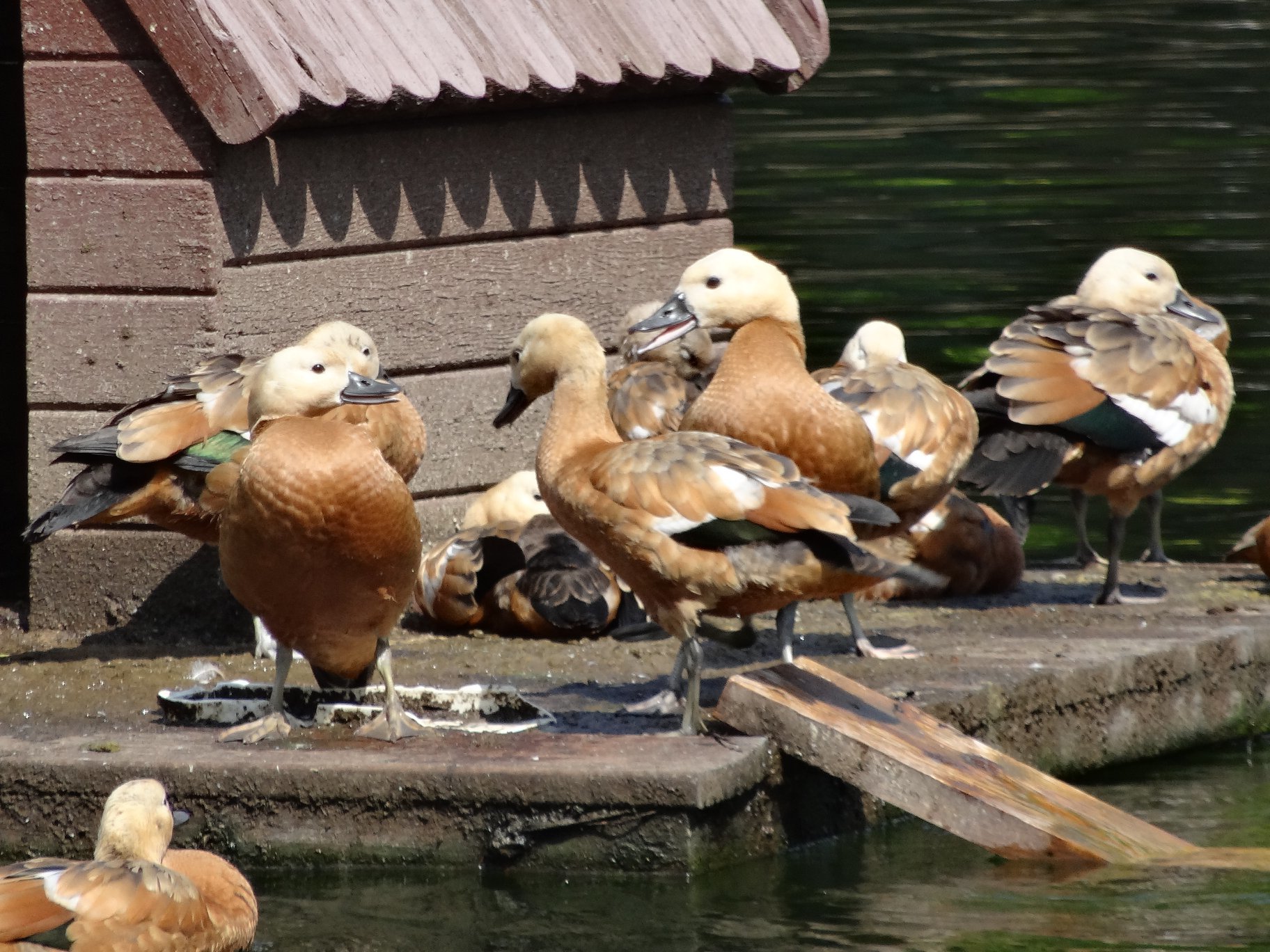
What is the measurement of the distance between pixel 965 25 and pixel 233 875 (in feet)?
75.8

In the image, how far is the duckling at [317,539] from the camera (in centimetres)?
589

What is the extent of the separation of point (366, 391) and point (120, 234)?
1.49 m

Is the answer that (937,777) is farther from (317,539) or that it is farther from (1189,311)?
(1189,311)

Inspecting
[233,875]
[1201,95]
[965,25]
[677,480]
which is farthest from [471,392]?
[965,25]

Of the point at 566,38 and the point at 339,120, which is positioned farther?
the point at 566,38

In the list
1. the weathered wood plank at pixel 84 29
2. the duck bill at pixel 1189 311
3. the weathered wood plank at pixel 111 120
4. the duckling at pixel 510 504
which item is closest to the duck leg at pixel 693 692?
the duckling at pixel 510 504

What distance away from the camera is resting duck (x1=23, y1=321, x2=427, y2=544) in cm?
704

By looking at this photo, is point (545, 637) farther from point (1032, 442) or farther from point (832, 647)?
point (1032, 442)

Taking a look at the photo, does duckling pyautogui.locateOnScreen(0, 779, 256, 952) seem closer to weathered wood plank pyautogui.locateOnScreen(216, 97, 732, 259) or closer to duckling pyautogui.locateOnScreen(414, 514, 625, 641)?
duckling pyautogui.locateOnScreen(414, 514, 625, 641)

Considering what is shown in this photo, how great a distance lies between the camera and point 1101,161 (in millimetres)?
20344

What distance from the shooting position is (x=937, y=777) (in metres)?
5.75

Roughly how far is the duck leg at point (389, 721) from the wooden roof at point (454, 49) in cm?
187

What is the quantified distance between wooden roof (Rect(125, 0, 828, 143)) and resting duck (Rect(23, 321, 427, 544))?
0.75m

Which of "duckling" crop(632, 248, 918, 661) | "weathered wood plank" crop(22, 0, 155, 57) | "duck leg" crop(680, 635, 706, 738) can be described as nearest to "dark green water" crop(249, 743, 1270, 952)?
"duck leg" crop(680, 635, 706, 738)
